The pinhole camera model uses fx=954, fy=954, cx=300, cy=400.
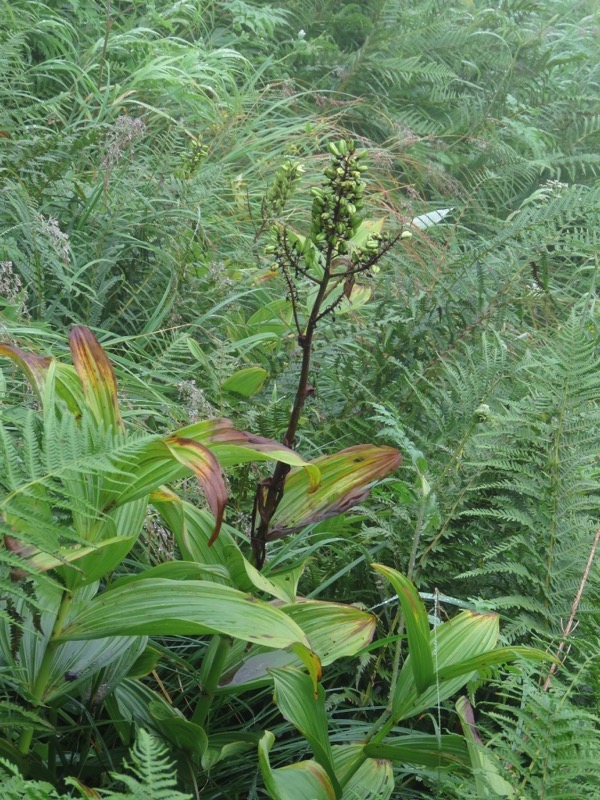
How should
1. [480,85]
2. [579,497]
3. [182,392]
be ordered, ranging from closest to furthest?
[579,497] → [182,392] → [480,85]

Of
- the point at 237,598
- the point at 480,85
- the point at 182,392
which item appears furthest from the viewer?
the point at 480,85

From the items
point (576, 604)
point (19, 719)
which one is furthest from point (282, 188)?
point (19, 719)

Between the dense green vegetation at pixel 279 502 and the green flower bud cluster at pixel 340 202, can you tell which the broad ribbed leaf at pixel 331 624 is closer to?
the dense green vegetation at pixel 279 502

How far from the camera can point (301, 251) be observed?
181 centimetres

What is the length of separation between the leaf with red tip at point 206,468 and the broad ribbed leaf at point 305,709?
0.28 m

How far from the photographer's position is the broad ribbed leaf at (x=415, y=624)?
1473 mm

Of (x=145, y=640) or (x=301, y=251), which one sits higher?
(x=301, y=251)

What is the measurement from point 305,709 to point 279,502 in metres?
0.37

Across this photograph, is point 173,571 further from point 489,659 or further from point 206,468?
point 489,659

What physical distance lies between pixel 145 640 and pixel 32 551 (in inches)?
15.2

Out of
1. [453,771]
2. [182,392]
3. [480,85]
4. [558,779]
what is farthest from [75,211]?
[480,85]

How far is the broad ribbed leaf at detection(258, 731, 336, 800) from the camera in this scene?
1.37 m

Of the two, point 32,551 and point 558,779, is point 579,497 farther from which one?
point 32,551

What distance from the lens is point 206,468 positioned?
139 cm
